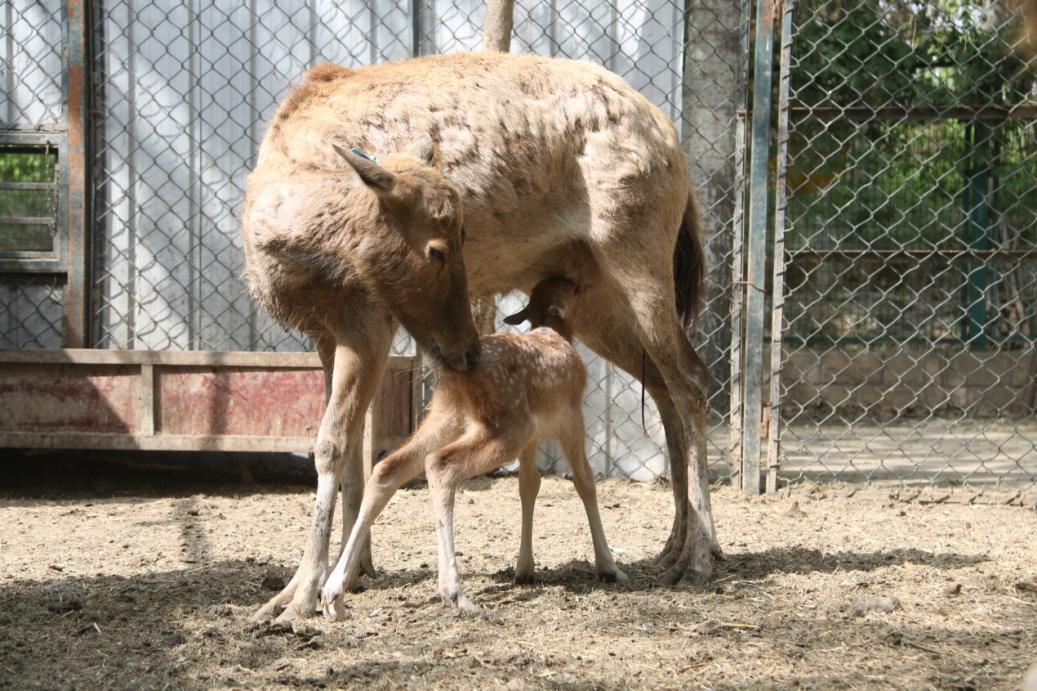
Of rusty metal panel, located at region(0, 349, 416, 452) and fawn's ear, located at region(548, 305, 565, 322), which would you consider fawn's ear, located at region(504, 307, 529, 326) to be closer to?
fawn's ear, located at region(548, 305, 565, 322)

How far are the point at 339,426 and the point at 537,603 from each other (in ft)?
3.33

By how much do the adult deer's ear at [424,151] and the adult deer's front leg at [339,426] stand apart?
0.65 meters

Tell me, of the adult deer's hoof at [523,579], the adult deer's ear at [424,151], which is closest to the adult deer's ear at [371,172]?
the adult deer's ear at [424,151]

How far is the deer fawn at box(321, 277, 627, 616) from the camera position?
13.7 feet

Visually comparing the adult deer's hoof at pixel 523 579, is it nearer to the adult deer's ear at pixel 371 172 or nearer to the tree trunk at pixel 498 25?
the adult deer's ear at pixel 371 172

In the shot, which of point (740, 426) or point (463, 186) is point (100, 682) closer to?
point (463, 186)

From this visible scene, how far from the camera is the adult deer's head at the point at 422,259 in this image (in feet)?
13.5

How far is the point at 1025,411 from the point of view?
11242mm

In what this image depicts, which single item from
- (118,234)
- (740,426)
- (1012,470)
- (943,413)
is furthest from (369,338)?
(943,413)

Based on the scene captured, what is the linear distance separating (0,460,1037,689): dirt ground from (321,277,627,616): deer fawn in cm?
20

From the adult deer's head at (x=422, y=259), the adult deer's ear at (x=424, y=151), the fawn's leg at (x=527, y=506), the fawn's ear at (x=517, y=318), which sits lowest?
the fawn's leg at (x=527, y=506)

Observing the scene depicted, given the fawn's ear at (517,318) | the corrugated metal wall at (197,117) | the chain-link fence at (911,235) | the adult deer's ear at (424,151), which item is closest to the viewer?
the adult deer's ear at (424,151)

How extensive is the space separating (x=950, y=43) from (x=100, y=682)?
407 inches

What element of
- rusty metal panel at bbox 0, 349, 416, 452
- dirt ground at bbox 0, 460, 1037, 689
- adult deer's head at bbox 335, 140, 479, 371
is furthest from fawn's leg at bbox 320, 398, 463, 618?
rusty metal panel at bbox 0, 349, 416, 452
